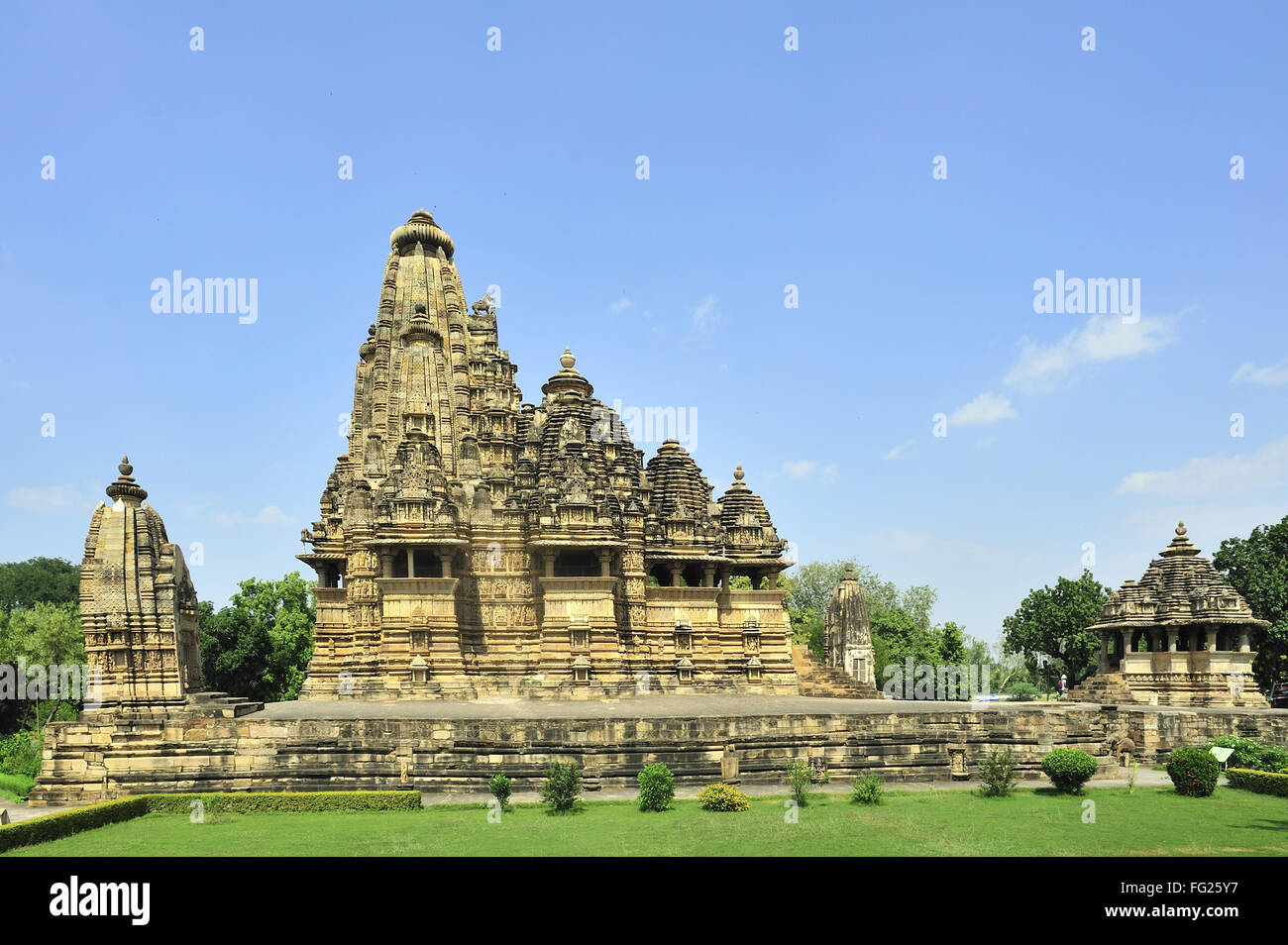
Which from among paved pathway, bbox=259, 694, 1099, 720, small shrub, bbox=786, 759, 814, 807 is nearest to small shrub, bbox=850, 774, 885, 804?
small shrub, bbox=786, 759, 814, 807

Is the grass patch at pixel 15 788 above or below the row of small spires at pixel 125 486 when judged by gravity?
below

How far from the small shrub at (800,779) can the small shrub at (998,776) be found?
142 inches

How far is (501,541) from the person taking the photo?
109ft

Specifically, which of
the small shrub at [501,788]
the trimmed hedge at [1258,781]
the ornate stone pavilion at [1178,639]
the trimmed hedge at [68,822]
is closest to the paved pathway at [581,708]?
the trimmed hedge at [68,822]

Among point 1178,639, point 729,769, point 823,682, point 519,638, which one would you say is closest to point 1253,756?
point 729,769

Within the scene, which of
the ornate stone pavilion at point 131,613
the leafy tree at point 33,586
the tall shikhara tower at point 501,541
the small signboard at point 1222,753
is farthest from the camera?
the leafy tree at point 33,586

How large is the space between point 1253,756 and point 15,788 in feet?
96.0

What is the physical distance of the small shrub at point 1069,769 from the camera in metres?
18.9

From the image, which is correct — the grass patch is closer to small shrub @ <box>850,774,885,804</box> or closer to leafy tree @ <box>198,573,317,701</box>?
small shrub @ <box>850,774,885,804</box>

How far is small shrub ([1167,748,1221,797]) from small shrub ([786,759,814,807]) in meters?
7.71

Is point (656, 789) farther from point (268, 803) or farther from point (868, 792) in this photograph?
point (268, 803)

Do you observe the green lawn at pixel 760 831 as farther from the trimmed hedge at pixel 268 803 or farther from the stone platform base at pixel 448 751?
the stone platform base at pixel 448 751

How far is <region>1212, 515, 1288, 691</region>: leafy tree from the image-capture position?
42.2 metres
